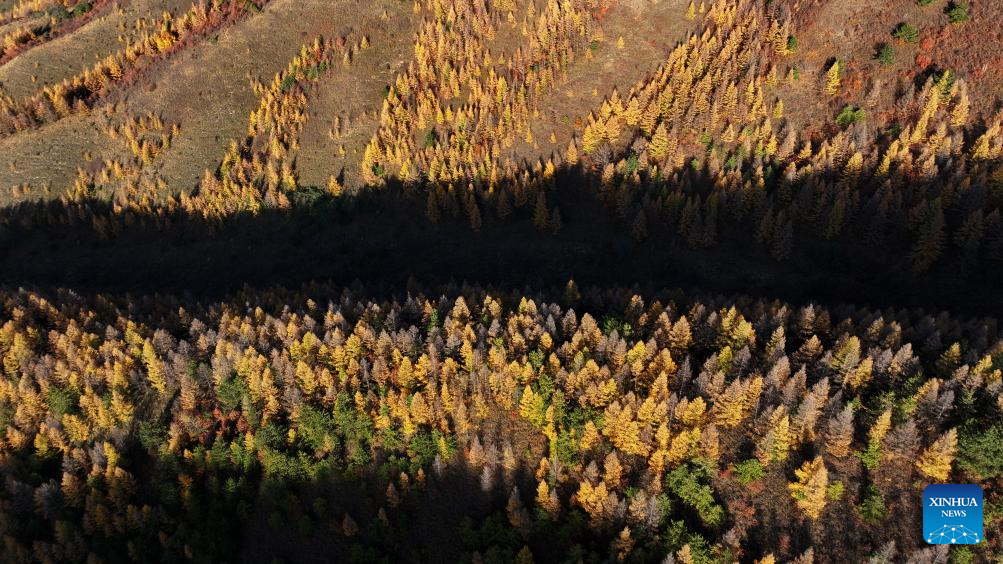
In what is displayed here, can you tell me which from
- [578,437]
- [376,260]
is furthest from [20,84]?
[578,437]

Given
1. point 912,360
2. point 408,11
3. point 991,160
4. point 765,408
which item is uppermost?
point 408,11

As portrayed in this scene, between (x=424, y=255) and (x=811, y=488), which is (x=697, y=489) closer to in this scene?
(x=811, y=488)

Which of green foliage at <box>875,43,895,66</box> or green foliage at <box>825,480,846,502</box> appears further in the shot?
green foliage at <box>875,43,895,66</box>

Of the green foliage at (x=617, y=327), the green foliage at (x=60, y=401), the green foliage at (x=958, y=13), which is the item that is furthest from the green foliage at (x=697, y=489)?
the green foliage at (x=958, y=13)

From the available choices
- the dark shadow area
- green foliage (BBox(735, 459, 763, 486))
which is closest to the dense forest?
green foliage (BBox(735, 459, 763, 486))

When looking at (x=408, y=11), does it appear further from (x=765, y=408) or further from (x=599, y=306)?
(x=765, y=408)

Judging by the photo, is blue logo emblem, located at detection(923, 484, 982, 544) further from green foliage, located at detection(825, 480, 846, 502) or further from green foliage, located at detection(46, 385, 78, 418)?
green foliage, located at detection(46, 385, 78, 418)
